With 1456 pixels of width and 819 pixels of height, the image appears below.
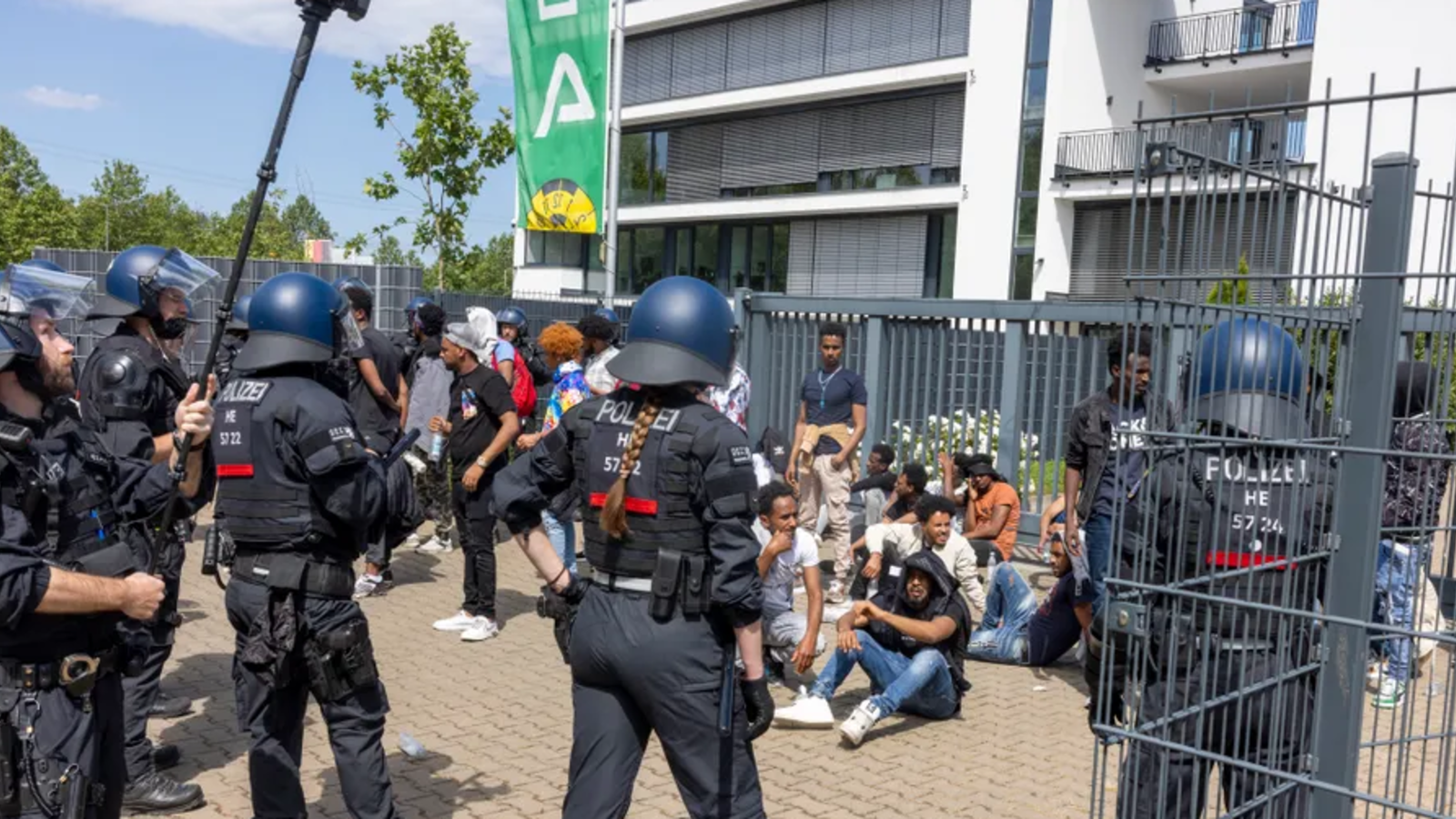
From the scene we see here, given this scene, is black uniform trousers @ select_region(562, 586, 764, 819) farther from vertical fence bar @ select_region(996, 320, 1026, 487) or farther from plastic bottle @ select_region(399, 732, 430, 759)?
vertical fence bar @ select_region(996, 320, 1026, 487)

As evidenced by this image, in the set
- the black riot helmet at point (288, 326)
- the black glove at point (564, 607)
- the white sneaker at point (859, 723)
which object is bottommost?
the white sneaker at point (859, 723)

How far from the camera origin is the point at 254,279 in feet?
43.8

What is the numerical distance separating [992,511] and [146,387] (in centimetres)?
625

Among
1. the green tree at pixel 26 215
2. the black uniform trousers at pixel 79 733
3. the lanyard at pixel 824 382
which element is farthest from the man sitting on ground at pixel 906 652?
the green tree at pixel 26 215

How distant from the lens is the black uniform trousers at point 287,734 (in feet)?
14.2

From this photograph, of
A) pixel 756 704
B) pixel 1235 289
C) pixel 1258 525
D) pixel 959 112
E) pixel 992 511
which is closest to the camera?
pixel 1235 289

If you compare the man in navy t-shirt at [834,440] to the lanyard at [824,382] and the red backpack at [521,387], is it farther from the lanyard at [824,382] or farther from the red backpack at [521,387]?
the red backpack at [521,387]

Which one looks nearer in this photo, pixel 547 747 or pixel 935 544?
pixel 547 747

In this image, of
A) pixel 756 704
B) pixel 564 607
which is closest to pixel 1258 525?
pixel 756 704

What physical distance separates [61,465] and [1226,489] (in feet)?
11.3

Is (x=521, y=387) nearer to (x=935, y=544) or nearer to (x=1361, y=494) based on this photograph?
(x=935, y=544)

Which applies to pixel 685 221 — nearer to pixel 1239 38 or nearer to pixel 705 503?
pixel 1239 38

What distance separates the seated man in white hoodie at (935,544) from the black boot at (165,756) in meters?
3.77

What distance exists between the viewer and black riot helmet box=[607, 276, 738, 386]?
3.93 metres
